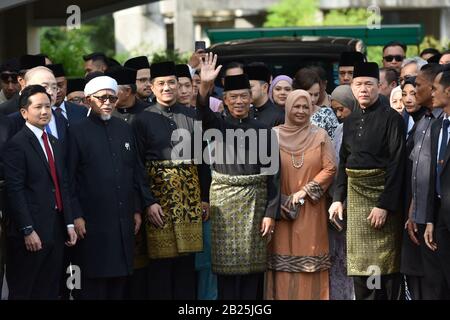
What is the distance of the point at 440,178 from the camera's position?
9.05 metres

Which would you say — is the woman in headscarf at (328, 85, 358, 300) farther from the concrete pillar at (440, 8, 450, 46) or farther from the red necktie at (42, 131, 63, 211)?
the concrete pillar at (440, 8, 450, 46)

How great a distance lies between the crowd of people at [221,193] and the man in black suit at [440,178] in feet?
0.04

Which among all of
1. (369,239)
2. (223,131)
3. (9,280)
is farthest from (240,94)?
(9,280)

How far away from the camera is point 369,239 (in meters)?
9.78

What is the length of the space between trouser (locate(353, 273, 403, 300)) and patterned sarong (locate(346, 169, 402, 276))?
0.08 metres

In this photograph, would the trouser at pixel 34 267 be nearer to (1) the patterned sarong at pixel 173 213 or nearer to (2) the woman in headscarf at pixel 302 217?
(1) the patterned sarong at pixel 173 213

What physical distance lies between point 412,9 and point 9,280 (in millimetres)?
32967

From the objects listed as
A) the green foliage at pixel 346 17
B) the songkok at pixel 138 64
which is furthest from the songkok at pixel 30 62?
the green foliage at pixel 346 17

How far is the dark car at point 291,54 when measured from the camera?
1467 cm

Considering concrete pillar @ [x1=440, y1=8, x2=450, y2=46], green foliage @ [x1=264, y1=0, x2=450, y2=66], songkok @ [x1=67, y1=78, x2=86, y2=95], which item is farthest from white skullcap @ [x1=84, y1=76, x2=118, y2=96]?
concrete pillar @ [x1=440, y1=8, x2=450, y2=46]

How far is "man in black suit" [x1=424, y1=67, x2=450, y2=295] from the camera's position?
29.6 feet

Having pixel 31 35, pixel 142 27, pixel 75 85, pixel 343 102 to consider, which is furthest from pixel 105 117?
pixel 142 27

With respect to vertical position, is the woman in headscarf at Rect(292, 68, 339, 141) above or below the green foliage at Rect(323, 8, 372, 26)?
below
